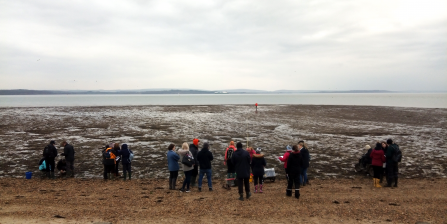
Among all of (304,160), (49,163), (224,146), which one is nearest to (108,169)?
(49,163)

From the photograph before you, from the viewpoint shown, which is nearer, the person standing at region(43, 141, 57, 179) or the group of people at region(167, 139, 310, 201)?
the group of people at region(167, 139, 310, 201)

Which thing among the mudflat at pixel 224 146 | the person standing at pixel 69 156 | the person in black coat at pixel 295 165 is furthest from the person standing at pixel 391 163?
the person standing at pixel 69 156

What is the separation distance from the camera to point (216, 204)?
8875 millimetres

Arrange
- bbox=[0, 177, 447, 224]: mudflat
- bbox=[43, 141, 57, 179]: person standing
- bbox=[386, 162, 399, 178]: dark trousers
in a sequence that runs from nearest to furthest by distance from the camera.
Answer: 1. bbox=[0, 177, 447, 224]: mudflat
2. bbox=[386, 162, 399, 178]: dark trousers
3. bbox=[43, 141, 57, 179]: person standing

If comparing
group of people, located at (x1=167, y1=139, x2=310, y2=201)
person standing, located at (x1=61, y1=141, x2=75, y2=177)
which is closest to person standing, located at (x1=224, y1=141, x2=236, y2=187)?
group of people, located at (x1=167, y1=139, x2=310, y2=201)

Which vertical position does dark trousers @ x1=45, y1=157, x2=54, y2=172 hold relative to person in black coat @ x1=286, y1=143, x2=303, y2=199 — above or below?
below

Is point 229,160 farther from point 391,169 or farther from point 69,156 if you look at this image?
point 69,156

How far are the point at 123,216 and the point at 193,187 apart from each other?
3.83m

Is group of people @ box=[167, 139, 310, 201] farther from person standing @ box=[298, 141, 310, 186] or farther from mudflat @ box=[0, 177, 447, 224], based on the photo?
mudflat @ box=[0, 177, 447, 224]

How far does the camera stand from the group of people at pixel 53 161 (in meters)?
13.0

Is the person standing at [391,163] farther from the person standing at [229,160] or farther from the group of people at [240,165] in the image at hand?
the person standing at [229,160]

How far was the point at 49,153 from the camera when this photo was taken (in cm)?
1289

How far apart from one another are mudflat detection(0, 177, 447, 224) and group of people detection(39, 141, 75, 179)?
3.94ft

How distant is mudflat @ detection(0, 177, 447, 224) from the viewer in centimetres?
767
